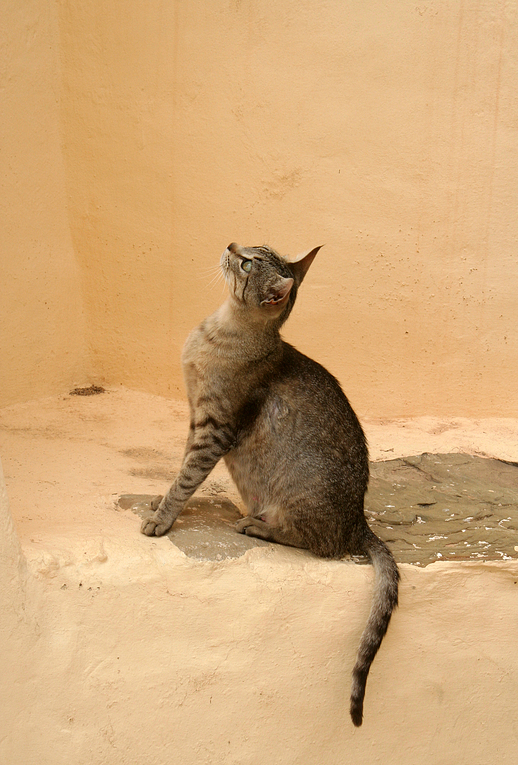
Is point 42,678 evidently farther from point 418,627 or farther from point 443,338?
point 443,338

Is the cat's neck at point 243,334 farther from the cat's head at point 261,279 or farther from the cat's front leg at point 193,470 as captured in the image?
the cat's front leg at point 193,470

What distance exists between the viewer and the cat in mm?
2941

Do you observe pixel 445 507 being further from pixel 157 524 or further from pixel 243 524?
pixel 157 524

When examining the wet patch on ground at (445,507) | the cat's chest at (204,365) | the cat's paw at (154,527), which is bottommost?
the wet patch on ground at (445,507)

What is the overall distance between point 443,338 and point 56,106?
2.84m

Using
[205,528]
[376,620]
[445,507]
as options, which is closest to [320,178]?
[445,507]

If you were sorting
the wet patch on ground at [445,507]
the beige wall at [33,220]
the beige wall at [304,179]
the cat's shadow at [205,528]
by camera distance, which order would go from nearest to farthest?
the cat's shadow at [205,528] < the wet patch on ground at [445,507] < the beige wall at [33,220] < the beige wall at [304,179]

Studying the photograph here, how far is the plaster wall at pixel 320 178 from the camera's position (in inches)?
170

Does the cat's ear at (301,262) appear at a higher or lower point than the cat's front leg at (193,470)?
higher

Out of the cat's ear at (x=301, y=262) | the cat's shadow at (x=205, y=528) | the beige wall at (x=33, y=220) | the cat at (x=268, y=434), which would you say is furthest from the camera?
the beige wall at (x=33, y=220)

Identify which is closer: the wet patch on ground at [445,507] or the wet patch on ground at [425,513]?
the wet patch on ground at [425,513]

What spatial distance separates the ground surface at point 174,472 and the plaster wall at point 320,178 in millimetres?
356

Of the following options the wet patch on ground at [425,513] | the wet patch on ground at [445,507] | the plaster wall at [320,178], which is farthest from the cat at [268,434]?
the plaster wall at [320,178]

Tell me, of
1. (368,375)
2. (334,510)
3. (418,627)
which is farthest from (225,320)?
(368,375)
